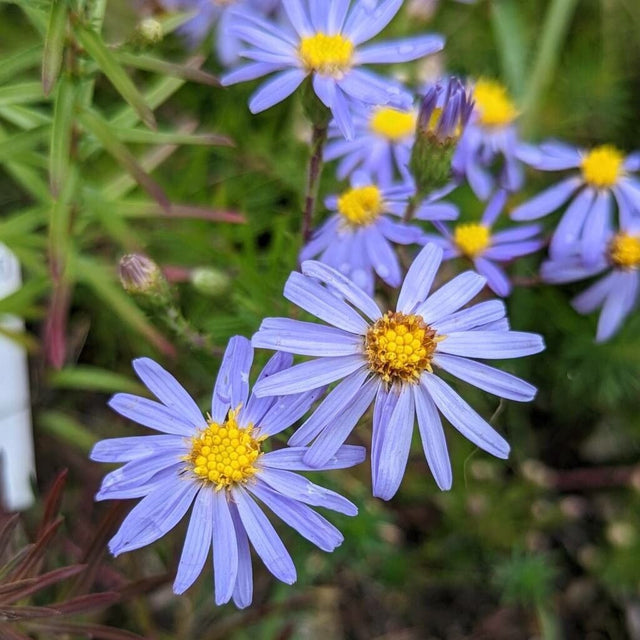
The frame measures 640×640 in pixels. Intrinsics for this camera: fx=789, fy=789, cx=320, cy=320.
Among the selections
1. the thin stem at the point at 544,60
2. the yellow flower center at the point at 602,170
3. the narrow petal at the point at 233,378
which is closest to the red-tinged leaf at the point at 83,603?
the narrow petal at the point at 233,378

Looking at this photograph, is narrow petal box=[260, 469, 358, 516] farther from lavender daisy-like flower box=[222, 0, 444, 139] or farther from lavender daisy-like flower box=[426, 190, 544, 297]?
lavender daisy-like flower box=[426, 190, 544, 297]

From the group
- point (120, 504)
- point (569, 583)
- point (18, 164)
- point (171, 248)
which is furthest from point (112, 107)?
point (569, 583)

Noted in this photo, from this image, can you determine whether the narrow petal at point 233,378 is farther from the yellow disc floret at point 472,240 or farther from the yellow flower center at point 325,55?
the yellow disc floret at point 472,240

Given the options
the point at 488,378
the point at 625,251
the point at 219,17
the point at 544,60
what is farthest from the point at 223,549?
the point at 544,60

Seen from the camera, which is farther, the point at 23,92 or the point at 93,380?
the point at 93,380

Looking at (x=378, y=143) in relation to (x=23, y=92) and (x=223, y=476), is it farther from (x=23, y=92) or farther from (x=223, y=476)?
(x=223, y=476)

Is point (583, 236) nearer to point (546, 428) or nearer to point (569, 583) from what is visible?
point (546, 428)
